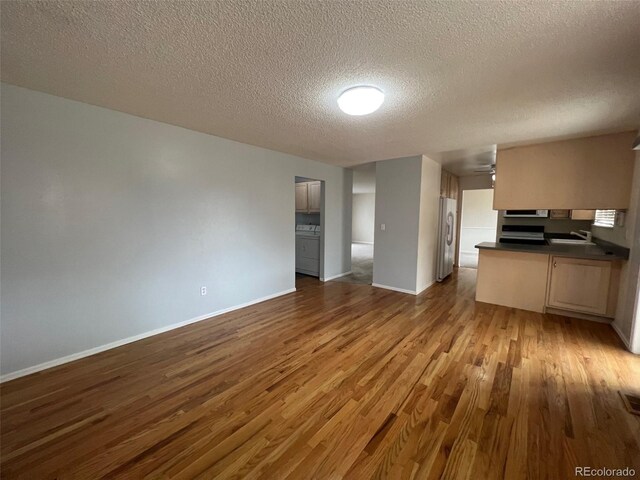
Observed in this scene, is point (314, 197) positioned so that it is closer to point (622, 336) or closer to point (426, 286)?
point (426, 286)

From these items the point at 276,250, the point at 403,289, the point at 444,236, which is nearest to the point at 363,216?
the point at 444,236

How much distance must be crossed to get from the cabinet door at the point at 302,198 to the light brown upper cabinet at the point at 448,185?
2.94 meters

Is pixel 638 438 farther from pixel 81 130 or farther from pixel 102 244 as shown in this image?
pixel 81 130

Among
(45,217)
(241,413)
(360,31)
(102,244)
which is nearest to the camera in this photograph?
(360,31)

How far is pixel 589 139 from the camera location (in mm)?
3234

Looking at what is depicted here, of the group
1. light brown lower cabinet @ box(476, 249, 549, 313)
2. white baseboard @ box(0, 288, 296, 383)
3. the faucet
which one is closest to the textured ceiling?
light brown lower cabinet @ box(476, 249, 549, 313)

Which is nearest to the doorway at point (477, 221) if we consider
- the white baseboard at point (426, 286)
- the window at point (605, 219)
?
the white baseboard at point (426, 286)

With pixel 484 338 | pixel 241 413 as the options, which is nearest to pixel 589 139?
pixel 484 338

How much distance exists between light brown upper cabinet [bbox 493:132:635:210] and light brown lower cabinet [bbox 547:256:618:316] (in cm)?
74

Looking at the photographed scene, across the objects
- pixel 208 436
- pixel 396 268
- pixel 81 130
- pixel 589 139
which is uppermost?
pixel 589 139

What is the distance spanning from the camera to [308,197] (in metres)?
5.96

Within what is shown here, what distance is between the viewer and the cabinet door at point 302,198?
6.01 metres

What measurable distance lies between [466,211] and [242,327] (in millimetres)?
8414

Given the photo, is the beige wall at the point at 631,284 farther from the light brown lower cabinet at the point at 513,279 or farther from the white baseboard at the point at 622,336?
the light brown lower cabinet at the point at 513,279
